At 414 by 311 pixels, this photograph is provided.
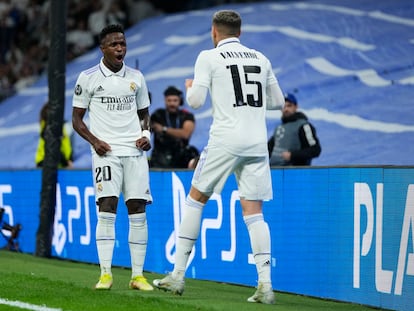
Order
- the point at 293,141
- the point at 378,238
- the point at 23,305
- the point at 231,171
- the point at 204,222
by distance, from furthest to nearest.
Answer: the point at 293,141 < the point at 204,222 < the point at 378,238 < the point at 231,171 < the point at 23,305

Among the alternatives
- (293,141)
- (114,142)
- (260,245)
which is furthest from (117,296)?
(293,141)

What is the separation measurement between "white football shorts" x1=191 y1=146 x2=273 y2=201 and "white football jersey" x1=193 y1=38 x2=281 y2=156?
0.06 meters

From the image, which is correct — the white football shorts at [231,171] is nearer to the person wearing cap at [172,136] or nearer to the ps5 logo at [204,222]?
the ps5 logo at [204,222]

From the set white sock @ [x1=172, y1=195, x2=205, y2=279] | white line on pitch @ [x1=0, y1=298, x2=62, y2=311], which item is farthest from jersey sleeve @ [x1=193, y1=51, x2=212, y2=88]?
white line on pitch @ [x1=0, y1=298, x2=62, y2=311]

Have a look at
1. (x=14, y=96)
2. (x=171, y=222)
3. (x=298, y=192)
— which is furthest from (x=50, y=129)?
(x=14, y=96)

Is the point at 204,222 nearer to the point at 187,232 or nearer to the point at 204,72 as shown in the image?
the point at 187,232

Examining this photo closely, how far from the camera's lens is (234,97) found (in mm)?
8859

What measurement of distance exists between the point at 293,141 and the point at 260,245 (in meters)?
3.95

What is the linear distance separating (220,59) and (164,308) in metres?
1.83

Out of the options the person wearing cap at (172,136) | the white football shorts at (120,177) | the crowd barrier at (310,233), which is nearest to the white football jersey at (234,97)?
the white football shorts at (120,177)

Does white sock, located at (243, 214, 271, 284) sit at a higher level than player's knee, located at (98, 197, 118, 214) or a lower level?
lower

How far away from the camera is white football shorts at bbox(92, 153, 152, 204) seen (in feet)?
31.4

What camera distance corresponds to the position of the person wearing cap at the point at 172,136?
1387 cm

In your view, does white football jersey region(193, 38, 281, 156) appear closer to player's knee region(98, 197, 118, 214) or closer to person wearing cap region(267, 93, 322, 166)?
player's knee region(98, 197, 118, 214)
